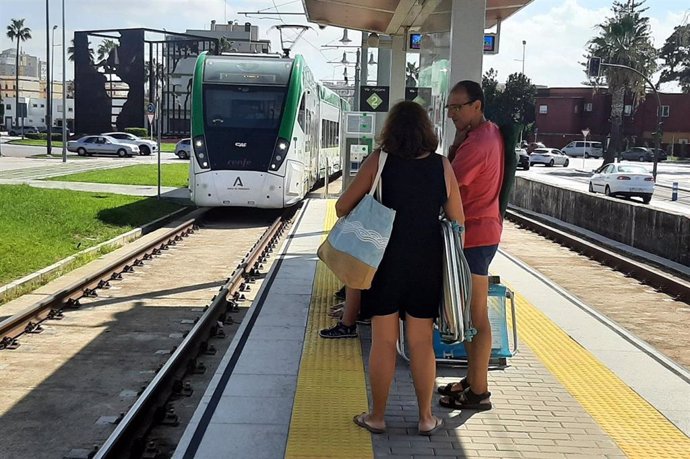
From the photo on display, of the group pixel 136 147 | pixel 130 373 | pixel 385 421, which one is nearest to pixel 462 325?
pixel 385 421

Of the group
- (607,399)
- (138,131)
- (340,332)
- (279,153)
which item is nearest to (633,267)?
(340,332)

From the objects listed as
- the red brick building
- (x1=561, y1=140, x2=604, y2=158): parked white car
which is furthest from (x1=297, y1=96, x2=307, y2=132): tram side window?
the red brick building

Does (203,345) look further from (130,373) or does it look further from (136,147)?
(136,147)

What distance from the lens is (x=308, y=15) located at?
48.8ft

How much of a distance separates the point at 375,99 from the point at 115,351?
936 cm

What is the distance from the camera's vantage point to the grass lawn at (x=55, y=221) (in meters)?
12.6

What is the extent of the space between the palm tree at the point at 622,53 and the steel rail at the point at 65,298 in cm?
4844

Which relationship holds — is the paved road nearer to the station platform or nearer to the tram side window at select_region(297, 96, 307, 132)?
the tram side window at select_region(297, 96, 307, 132)

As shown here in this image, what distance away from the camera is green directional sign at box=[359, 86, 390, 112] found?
635 inches

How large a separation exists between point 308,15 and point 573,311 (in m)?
8.36

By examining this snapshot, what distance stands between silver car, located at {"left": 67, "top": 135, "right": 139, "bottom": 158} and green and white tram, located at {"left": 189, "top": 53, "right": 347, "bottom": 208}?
36222mm

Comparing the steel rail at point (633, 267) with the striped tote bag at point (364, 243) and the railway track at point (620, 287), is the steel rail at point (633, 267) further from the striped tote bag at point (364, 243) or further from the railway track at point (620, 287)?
the striped tote bag at point (364, 243)

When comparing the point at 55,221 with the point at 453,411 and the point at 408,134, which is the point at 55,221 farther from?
the point at 408,134

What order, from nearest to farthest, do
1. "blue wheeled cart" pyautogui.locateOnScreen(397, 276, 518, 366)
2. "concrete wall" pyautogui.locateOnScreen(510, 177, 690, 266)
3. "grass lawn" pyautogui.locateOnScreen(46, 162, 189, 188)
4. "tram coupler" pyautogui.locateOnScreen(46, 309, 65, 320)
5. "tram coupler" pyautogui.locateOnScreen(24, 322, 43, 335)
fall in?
"blue wheeled cart" pyautogui.locateOnScreen(397, 276, 518, 366) < "tram coupler" pyautogui.locateOnScreen(24, 322, 43, 335) < "tram coupler" pyautogui.locateOnScreen(46, 309, 65, 320) < "concrete wall" pyautogui.locateOnScreen(510, 177, 690, 266) < "grass lawn" pyautogui.locateOnScreen(46, 162, 189, 188)
